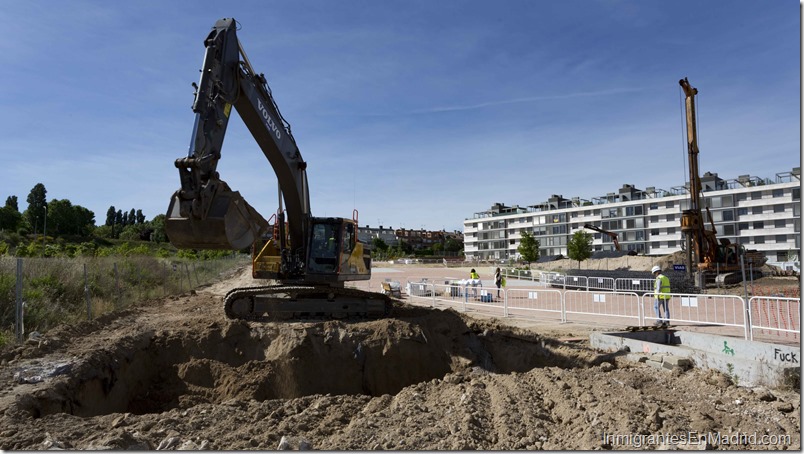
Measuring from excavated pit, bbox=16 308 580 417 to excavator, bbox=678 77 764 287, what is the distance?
20.9 metres

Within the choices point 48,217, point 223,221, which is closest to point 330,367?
point 223,221

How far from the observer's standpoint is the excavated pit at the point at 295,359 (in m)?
9.12

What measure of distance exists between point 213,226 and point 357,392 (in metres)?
4.50

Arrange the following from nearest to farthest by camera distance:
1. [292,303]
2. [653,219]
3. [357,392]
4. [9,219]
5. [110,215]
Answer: [357,392] < [292,303] < [9,219] < [653,219] < [110,215]

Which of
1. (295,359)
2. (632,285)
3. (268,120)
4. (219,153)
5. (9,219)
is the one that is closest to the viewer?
(219,153)

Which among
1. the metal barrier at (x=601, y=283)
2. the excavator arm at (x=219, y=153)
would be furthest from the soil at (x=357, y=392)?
the metal barrier at (x=601, y=283)

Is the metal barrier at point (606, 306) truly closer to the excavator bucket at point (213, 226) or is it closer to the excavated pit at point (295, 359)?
the excavated pit at point (295, 359)

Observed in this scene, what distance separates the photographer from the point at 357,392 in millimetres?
10102

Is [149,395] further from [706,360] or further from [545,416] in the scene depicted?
[706,360]

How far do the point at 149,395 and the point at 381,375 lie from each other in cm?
426

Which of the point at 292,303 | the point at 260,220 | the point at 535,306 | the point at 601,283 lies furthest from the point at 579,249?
the point at 260,220

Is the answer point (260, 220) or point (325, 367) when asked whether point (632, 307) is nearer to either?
point (325, 367)

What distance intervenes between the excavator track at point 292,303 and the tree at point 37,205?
6206cm

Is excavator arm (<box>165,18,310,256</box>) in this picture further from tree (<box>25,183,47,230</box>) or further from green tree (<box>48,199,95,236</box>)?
green tree (<box>48,199,95,236</box>)
